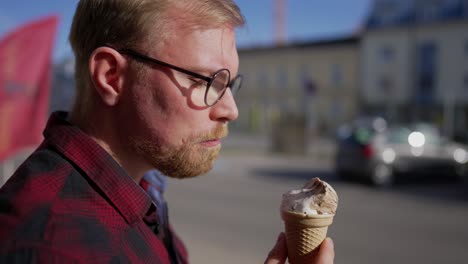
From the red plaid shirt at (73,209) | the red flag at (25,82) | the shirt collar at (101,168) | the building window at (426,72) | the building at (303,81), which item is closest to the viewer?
the red plaid shirt at (73,209)

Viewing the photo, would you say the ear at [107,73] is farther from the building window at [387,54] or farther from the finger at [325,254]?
the building window at [387,54]

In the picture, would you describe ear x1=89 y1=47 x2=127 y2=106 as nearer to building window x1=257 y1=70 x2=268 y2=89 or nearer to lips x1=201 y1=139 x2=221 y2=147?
lips x1=201 y1=139 x2=221 y2=147

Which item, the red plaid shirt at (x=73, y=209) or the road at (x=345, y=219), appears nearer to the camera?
the red plaid shirt at (x=73, y=209)

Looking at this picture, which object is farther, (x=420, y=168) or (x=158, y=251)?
(x=420, y=168)

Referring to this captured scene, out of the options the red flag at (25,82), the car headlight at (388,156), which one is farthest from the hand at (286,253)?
the car headlight at (388,156)

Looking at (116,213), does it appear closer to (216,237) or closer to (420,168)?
(216,237)

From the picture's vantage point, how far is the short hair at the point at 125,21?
3.99ft

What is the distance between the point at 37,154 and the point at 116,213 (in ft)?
0.80

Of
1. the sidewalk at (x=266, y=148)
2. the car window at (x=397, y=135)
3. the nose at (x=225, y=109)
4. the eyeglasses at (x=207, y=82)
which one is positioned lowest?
the sidewalk at (x=266, y=148)

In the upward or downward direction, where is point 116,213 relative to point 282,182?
upward

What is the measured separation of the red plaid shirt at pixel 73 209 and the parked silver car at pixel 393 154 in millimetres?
9620

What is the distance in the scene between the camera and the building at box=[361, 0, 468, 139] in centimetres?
3247

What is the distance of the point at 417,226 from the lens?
6883 mm

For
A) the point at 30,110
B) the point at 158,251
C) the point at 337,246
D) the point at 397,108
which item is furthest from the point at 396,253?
the point at 397,108
